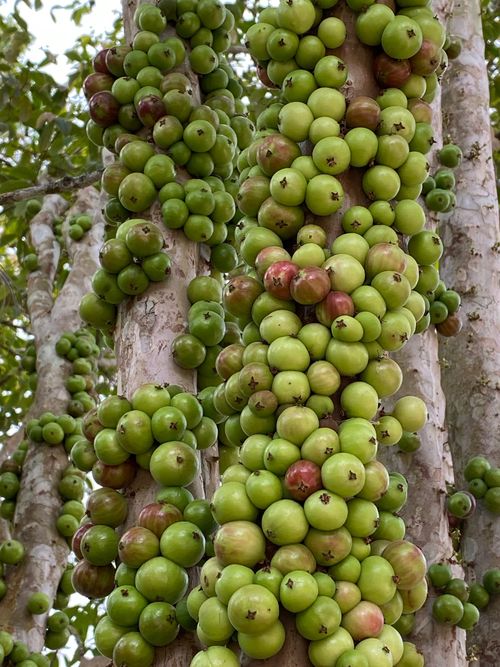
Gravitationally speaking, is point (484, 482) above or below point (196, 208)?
below

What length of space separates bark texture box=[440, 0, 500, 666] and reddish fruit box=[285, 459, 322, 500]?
2.08 m

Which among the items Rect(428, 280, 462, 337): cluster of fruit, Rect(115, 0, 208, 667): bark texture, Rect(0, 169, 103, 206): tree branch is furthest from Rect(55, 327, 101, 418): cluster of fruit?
Rect(428, 280, 462, 337): cluster of fruit

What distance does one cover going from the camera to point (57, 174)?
22.5 ft

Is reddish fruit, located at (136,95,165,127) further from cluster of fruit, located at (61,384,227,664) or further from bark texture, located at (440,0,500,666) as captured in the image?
bark texture, located at (440,0,500,666)

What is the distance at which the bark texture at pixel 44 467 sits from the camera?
174 inches

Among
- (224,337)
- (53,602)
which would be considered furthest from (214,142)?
(53,602)

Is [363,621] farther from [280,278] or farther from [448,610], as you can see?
[448,610]

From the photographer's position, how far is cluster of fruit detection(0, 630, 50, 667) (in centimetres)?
401

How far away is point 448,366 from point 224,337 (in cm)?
180

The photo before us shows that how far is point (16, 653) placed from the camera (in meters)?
4.09

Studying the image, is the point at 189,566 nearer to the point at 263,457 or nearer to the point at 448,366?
the point at 263,457

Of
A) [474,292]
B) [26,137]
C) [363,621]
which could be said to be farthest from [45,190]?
[26,137]

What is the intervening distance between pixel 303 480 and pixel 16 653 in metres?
2.87

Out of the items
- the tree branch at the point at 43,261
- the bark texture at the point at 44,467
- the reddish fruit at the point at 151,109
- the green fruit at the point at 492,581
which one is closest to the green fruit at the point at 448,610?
the green fruit at the point at 492,581
